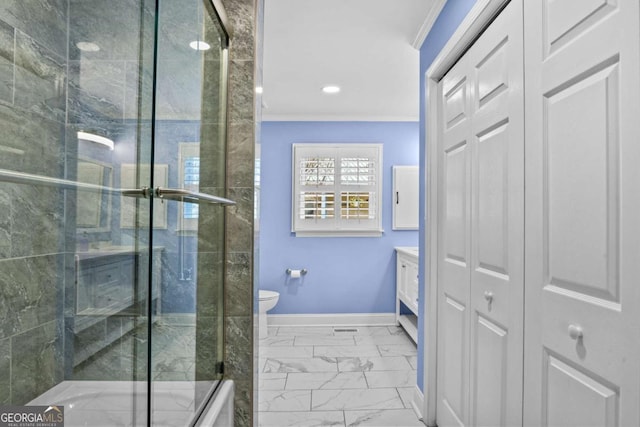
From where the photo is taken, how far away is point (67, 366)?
0.96 meters

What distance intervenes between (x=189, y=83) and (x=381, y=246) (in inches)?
128

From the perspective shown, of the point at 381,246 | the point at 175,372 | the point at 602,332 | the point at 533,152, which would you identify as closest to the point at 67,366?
the point at 175,372

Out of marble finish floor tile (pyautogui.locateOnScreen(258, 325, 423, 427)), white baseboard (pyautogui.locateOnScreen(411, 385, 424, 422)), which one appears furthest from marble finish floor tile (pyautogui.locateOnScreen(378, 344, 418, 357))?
white baseboard (pyautogui.locateOnScreen(411, 385, 424, 422))

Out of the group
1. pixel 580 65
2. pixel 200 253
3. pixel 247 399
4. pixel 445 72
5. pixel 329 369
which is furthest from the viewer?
pixel 329 369

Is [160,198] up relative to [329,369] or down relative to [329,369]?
up

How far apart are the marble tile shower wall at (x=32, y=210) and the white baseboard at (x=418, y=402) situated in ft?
6.37

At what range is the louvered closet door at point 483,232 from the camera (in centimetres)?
127

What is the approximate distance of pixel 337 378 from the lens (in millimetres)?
2703

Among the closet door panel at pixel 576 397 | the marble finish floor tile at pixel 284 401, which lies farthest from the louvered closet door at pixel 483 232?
the marble finish floor tile at pixel 284 401

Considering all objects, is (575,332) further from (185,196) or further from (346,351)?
(346,351)

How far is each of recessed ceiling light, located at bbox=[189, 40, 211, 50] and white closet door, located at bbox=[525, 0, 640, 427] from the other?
1167 mm

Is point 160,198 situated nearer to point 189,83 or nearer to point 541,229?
point 189,83

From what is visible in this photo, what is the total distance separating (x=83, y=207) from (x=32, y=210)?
0.14 m

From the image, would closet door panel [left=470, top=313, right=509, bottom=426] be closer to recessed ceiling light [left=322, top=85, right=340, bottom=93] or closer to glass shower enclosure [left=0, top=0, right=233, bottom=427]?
glass shower enclosure [left=0, top=0, right=233, bottom=427]
